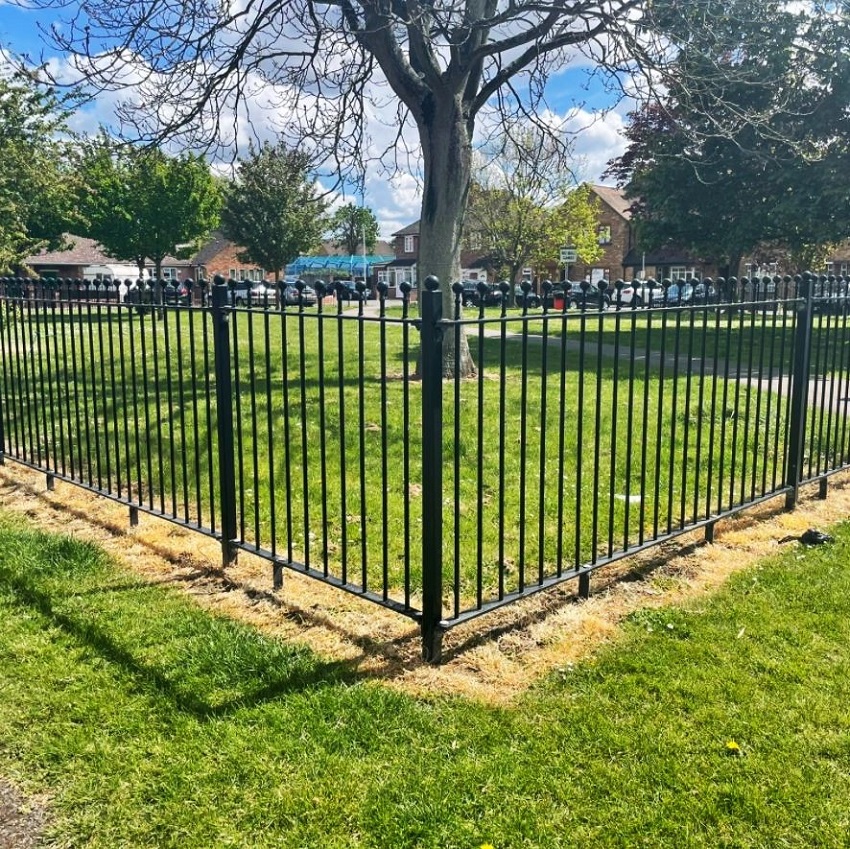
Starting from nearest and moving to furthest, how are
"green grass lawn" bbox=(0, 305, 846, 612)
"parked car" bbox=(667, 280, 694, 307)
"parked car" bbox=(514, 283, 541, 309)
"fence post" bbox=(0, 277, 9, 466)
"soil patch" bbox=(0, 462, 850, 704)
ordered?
"soil patch" bbox=(0, 462, 850, 704)
"parked car" bbox=(514, 283, 541, 309)
"green grass lawn" bbox=(0, 305, 846, 612)
"parked car" bbox=(667, 280, 694, 307)
"fence post" bbox=(0, 277, 9, 466)

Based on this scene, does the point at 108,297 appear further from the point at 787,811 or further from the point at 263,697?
the point at 787,811

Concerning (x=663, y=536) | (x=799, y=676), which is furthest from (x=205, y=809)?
(x=663, y=536)

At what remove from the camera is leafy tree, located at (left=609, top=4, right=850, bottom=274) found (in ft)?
59.7

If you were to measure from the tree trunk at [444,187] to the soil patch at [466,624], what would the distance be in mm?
6612

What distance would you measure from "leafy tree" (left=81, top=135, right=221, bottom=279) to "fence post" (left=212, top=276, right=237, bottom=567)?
27.4 metres

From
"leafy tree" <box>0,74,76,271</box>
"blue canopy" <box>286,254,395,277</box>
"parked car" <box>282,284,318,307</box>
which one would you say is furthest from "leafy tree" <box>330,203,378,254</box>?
"parked car" <box>282,284,318,307</box>

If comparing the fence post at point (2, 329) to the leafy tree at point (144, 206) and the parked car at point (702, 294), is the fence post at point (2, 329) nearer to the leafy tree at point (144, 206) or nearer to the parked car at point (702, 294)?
the parked car at point (702, 294)

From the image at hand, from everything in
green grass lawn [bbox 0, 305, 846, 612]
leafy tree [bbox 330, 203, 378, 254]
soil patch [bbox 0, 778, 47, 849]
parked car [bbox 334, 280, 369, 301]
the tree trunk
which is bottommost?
soil patch [bbox 0, 778, 47, 849]

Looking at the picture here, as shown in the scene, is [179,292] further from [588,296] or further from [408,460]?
[588,296]

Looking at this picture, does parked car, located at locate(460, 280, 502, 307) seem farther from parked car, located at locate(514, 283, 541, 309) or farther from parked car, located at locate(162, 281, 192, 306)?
parked car, located at locate(162, 281, 192, 306)

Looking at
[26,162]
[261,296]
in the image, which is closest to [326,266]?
[26,162]

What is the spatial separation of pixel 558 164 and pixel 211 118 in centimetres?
581

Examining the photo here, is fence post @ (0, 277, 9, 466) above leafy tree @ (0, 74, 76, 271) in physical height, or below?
below

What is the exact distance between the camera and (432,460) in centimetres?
342
